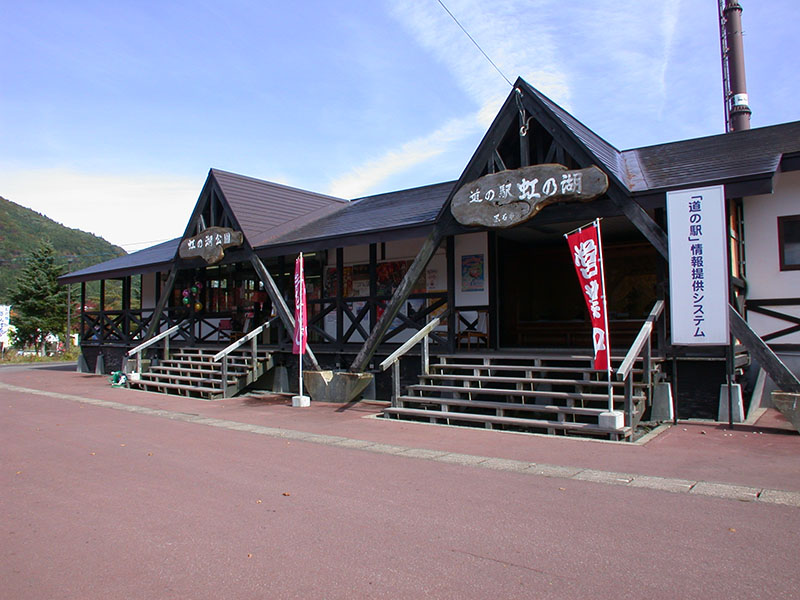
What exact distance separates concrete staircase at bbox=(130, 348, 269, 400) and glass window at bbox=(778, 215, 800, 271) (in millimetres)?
11083

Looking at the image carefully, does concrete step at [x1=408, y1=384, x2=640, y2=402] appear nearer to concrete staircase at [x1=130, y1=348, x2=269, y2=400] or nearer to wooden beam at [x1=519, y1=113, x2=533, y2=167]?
wooden beam at [x1=519, y1=113, x2=533, y2=167]

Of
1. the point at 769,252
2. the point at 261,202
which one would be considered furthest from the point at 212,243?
the point at 769,252

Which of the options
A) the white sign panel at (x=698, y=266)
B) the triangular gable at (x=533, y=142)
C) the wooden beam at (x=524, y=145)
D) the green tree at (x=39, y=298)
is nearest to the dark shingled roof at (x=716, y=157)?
the white sign panel at (x=698, y=266)

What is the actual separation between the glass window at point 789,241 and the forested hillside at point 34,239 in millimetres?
72646

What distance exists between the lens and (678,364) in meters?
9.77

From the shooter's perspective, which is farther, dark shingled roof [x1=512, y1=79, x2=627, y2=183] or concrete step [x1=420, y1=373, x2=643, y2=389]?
dark shingled roof [x1=512, y1=79, x2=627, y2=183]

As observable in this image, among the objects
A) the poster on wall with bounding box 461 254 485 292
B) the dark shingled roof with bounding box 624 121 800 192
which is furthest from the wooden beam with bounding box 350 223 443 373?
the dark shingled roof with bounding box 624 121 800 192

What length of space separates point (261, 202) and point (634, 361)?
481 inches

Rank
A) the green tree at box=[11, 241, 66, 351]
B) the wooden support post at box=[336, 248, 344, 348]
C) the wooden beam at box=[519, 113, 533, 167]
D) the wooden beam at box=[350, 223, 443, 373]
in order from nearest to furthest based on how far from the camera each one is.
A: the wooden beam at box=[519, 113, 533, 167] → the wooden beam at box=[350, 223, 443, 373] → the wooden support post at box=[336, 248, 344, 348] → the green tree at box=[11, 241, 66, 351]

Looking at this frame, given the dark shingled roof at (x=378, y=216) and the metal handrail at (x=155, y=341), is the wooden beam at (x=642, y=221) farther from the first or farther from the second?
the metal handrail at (x=155, y=341)

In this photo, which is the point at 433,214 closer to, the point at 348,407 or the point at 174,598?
the point at 348,407

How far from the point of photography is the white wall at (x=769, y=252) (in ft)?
35.1

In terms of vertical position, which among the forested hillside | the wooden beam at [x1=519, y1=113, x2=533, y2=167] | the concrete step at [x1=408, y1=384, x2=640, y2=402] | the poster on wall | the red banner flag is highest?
the forested hillside

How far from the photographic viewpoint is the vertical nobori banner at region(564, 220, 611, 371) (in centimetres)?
870
